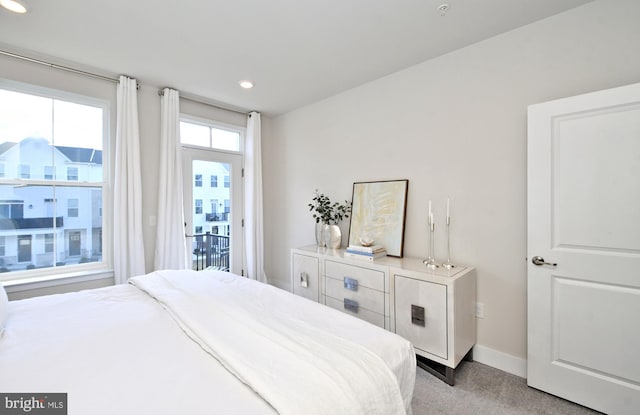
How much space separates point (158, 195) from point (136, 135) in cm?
67

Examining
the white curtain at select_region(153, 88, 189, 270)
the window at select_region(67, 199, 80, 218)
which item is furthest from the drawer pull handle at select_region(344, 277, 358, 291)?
the window at select_region(67, 199, 80, 218)

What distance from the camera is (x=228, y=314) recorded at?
147 centimetres

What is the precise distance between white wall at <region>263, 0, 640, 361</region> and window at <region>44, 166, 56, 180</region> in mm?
2966

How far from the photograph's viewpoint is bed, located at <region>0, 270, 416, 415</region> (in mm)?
909

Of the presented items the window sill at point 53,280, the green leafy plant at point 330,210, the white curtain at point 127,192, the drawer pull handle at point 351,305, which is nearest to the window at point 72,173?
the white curtain at point 127,192

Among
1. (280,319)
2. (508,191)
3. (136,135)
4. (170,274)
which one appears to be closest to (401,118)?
(508,191)

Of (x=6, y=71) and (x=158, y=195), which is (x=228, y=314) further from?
(x=6, y=71)

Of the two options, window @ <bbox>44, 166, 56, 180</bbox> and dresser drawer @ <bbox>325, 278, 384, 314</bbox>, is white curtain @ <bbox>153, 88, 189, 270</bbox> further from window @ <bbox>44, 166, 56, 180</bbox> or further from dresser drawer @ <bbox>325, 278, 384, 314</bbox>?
dresser drawer @ <bbox>325, 278, 384, 314</bbox>

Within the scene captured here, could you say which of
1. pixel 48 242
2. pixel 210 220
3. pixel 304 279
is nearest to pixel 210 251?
pixel 210 220

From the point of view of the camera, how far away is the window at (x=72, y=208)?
2793 millimetres

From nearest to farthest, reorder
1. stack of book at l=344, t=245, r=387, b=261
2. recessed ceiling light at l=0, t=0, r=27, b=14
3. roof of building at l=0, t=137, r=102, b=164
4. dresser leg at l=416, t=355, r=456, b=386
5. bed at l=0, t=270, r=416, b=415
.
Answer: bed at l=0, t=270, r=416, b=415 → recessed ceiling light at l=0, t=0, r=27, b=14 → dresser leg at l=416, t=355, r=456, b=386 → stack of book at l=344, t=245, r=387, b=261 → roof of building at l=0, t=137, r=102, b=164

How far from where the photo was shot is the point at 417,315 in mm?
2191

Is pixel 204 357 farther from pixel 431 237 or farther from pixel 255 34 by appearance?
pixel 255 34

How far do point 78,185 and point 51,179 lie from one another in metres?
0.20
